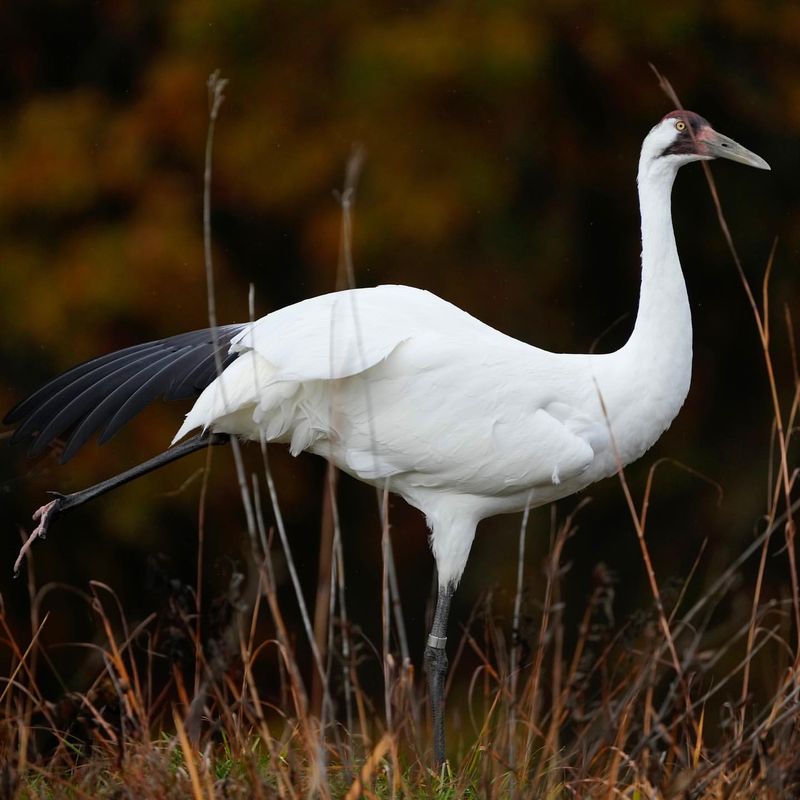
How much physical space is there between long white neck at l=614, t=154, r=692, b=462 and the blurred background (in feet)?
9.44

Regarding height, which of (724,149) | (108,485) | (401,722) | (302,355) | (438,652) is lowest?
(438,652)

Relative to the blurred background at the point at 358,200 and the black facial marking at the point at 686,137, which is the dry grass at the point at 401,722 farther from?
the blurred background at the point at 358,200

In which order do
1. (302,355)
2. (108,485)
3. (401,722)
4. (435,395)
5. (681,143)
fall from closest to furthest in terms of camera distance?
(401,722) < (302,355) < (435,395) < (108,485) < (681,143)

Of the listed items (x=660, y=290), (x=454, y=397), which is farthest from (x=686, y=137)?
(x=454, y=397)

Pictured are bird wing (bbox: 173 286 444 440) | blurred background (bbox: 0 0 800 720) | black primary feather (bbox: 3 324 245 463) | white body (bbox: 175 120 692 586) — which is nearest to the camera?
bird wing (bbox: 173 286 444 440)

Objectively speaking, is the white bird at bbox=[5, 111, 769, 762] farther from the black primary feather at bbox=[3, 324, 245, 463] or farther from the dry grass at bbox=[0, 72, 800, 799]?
the dry grass at bbox=[0, 72, 800, 799]

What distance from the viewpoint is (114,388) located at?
3.60 meters

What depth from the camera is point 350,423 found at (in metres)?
3.48

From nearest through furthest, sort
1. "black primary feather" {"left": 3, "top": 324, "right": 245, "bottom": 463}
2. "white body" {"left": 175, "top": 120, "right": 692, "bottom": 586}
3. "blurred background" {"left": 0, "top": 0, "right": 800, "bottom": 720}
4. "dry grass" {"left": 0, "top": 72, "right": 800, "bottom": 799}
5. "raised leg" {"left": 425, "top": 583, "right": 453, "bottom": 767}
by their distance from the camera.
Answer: "dry grass" {"left": 0, "top": 72, "right": 800, "bottom": 799}
"white body" {"left": 175, "top": 120, "right": 692, "bottom": 586}
"black primary feather" {"left": 3, "top": 324, "right": 245, "bottom": 463}
"raised leg" {"left": 425, "top": 583, "right": 453, "bottom": 767}
"blurred background" {"left": 0, "top": 0, "right": 800, "bottom": 720}

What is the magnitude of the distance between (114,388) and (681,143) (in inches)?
55.9

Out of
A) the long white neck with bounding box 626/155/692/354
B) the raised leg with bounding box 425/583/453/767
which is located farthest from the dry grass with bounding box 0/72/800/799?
the long white neck with bounding box 626/155/692/354

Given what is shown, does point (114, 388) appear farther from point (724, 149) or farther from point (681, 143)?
point (724, 149)

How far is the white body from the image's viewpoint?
3402 mm

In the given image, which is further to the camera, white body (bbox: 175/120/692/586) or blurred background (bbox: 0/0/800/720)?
blurred background (bbox: 0/0/800/720)
